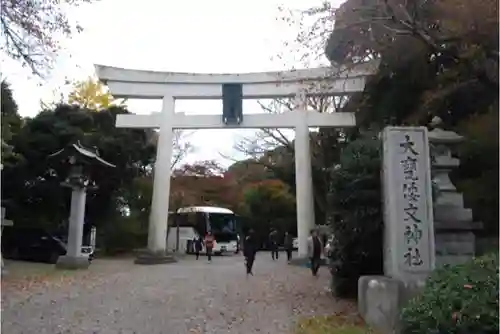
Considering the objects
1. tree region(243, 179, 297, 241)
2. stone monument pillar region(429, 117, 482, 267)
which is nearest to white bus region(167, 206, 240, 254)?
tree region(243, 179, 297, 241)

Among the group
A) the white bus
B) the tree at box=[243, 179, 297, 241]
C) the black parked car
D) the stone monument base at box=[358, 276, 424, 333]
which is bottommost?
the stone monument base at box=[358, 276, 424, 333]

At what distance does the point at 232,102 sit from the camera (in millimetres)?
22469

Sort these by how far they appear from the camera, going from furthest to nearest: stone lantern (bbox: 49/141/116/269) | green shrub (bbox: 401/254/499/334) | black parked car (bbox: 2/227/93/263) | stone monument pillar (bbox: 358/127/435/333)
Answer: black parked car (bbox: 2/227/93/263) < stone lantern (bbox: 49/141/116/269) < stone monument pillar (bbox: 358/127/435/333) < green shrub (bbox: 401/254/499/334)

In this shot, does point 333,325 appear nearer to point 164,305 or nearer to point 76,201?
point 164,305

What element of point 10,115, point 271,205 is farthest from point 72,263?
point 271,205

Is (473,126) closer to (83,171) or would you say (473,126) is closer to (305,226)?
(305,226)

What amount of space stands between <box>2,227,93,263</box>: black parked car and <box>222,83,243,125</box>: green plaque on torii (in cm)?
816

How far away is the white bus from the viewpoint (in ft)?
109

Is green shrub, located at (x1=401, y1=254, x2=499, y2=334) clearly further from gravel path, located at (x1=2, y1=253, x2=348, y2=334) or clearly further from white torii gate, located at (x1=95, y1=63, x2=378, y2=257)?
white torii gate, located at (x1=95, y1=63, x2=378, y2=257)

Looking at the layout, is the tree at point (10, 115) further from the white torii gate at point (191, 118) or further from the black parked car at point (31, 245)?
the white torii gate at point (191, 118)

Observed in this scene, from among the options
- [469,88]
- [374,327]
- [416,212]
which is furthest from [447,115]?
[374,327]

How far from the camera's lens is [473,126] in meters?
A: 11.7

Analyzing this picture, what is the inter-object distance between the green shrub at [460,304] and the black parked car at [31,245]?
62.3ft

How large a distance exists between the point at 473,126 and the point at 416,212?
4798 mm
